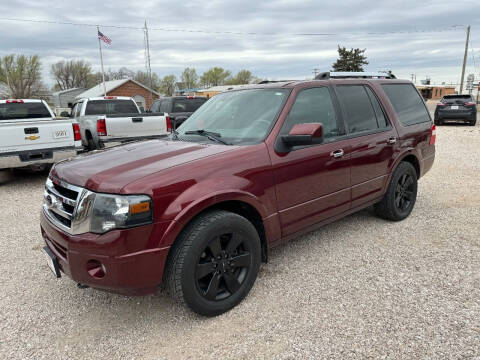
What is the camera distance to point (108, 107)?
11164mm

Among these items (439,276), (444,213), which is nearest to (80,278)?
(439,276)

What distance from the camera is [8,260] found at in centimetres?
383

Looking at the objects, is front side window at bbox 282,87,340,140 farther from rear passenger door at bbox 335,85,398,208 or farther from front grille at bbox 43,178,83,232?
front grille at bbox 43,178,83,232

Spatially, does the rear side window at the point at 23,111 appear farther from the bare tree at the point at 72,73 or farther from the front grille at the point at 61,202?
the bare tree at the point at 72,73

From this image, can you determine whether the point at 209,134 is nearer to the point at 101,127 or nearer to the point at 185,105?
the point at 101,127

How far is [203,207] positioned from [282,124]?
1.11 metres

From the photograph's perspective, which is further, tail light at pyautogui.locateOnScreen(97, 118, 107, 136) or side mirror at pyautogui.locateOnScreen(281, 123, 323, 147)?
tail light at pyautogui.locateOnScreen(97, 118, 107, 136)

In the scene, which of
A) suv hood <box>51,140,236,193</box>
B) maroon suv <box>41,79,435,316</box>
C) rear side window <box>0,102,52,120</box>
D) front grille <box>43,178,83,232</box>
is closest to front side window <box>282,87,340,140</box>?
maroon suv <box>41,79,435,316</box>

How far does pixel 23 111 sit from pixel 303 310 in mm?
8937

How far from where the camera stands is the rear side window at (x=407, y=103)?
440 centimetres

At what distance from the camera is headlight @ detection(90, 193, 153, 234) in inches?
88.7

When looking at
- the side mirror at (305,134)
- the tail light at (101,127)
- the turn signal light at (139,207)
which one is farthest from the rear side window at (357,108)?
the tail light at (101,127)

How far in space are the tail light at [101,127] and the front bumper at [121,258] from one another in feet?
19.2

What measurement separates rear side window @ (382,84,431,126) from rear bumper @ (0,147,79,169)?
5916 mm
